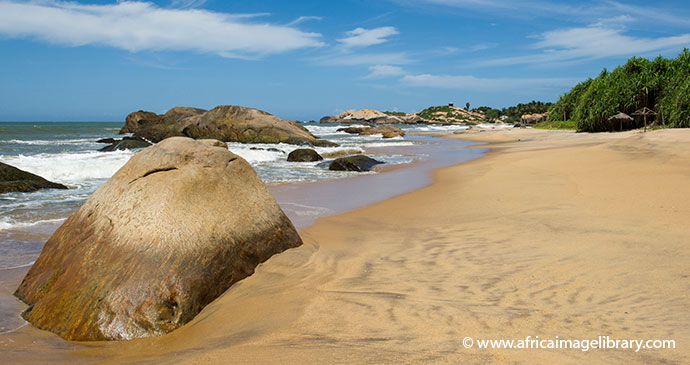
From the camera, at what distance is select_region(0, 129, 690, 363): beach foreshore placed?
2605mm

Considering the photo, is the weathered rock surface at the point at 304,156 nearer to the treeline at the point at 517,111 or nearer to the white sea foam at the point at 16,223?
the white sea foam at the point at 16,223

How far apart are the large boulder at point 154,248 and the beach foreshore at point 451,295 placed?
15 centimetres

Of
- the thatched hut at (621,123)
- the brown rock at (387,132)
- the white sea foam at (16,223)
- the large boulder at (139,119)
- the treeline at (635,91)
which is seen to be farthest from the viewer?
the brown rock at (387,132)

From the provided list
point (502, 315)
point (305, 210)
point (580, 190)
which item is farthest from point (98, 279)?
point (580, 190)

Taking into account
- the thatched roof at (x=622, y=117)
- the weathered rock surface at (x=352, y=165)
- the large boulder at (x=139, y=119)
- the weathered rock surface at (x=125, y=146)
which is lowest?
the weathered rock surface at (x=352, y=165)

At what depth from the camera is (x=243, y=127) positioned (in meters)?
27.9

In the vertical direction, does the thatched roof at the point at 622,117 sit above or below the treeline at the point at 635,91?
below

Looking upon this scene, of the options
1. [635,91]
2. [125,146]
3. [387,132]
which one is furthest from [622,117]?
[125,146]

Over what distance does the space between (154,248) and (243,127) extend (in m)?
25.3

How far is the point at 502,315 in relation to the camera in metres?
2.94

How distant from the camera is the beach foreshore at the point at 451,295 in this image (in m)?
2.61

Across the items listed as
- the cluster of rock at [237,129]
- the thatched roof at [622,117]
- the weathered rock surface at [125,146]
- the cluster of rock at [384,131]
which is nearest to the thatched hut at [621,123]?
the thatched roof at [622,117]

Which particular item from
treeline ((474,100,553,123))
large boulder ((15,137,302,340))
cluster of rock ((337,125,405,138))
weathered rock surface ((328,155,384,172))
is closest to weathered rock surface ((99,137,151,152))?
weathered rock surface ((328,155,384,172))

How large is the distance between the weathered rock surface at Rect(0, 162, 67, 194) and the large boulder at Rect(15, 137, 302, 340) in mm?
6529
